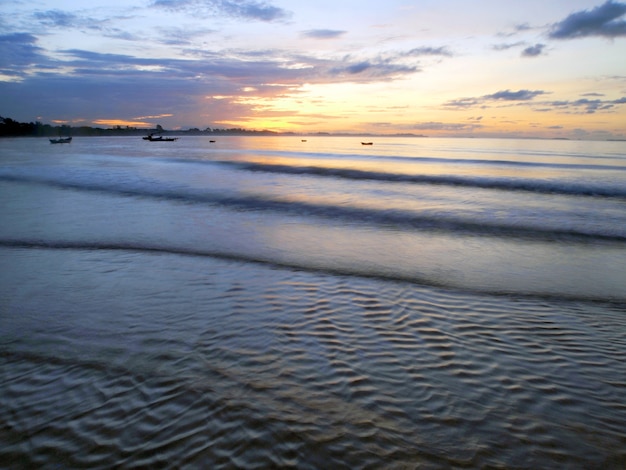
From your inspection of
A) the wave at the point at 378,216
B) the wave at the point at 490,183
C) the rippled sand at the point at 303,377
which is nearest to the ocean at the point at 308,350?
the rippled sand at the point at 303,377

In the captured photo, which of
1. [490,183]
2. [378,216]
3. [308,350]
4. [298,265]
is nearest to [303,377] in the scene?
[308,350]

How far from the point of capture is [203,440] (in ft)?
11.5

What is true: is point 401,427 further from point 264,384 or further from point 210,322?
point 210,322

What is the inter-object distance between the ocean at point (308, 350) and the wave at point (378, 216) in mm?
1201

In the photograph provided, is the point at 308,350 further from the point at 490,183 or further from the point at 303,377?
the point at 490,183

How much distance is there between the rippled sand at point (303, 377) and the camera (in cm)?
344

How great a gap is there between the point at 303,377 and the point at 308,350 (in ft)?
2.04

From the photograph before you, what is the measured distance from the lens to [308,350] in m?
5.07

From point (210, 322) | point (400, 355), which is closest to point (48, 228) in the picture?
point (210, 322)

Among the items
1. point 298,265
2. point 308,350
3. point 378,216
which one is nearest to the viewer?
point 308,350

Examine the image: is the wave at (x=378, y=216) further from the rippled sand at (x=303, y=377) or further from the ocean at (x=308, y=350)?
the rippled sand at (x=303, y=377)

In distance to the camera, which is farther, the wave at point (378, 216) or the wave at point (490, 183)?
the wave at point (490, 183)

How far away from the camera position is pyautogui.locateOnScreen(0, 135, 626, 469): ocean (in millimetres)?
3494

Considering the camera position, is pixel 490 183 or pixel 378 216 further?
pixel 490 183
